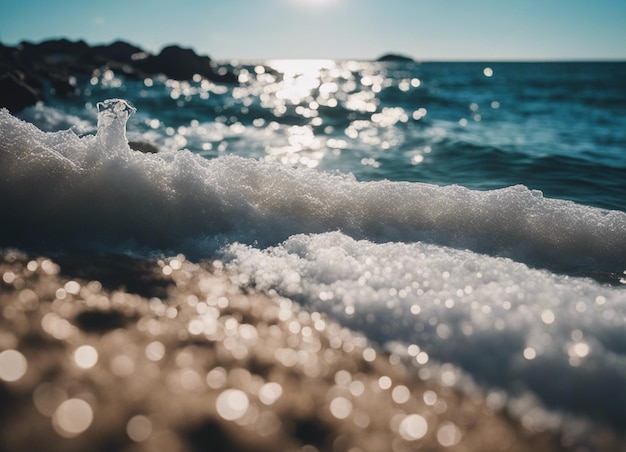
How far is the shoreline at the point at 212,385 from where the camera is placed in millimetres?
A: 1303

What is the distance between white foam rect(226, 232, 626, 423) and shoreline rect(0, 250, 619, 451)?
164 millimetres

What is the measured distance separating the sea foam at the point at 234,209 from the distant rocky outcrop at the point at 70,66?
842cm

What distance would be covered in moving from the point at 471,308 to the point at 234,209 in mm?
1953

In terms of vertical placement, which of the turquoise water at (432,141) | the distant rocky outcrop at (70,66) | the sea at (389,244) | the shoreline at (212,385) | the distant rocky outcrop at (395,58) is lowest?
the shoreline at (212,385)

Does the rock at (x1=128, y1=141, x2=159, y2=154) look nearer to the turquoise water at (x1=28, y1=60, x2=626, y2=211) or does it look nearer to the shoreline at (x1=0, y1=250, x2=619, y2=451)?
the turquoise water at (x1=28, y1=60, x2=626, y2=211)

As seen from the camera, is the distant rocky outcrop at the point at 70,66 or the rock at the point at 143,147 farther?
the distant rocky outcrop at the point at 70,66

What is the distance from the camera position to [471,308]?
6.95 ft

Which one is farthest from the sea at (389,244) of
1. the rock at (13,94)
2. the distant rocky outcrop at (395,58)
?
the distant rocky outcrop at (395,58)

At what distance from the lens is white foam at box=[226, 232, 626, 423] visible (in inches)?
67.8

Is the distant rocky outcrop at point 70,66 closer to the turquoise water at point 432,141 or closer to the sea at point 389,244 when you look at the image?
the turquoise water at point 432,141

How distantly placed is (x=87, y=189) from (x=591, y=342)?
128 inches

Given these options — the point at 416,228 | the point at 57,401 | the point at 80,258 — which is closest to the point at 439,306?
the point at 416,228

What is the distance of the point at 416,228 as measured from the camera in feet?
11.4

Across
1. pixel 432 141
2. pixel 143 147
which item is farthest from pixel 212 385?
pixel 432 141
